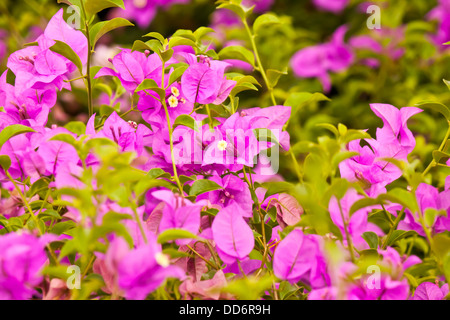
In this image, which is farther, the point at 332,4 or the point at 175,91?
the point at 332,4

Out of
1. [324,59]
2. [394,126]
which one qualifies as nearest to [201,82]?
[394,126]

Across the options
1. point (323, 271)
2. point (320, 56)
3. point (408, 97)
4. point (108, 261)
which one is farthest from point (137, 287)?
point (320, 56)

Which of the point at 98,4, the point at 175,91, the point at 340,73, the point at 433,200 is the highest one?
the point at 98,4

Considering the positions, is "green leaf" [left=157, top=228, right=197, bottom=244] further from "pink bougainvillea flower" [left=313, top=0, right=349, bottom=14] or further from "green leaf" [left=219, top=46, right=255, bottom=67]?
"pink bougainvillea flower" [left=313, top=0, right=349, bottom=14]

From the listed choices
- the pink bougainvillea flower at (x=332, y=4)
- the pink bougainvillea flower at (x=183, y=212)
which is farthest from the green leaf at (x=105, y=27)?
the pink bougainvillea flower at (x=332, y=4)

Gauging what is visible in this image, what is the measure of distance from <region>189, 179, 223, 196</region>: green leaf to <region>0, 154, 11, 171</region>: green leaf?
207 mm

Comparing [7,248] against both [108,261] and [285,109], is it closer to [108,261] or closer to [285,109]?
[108,261]

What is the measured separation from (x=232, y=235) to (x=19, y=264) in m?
0.20

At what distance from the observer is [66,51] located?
2.03 ft

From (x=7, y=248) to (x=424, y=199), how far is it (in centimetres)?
43

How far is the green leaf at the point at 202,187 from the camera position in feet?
1.91

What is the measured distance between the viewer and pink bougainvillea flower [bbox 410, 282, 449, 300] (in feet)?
1.85

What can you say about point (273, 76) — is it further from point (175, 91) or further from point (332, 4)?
point (332, 4)

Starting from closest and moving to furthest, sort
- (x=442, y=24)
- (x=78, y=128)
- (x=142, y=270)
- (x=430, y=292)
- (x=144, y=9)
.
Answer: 1. (x=142, y=270)
2. (x=430, y=292)
3. (x=78, y=128)
4. (x=442, y=24)
5. (x=144, y=9)
